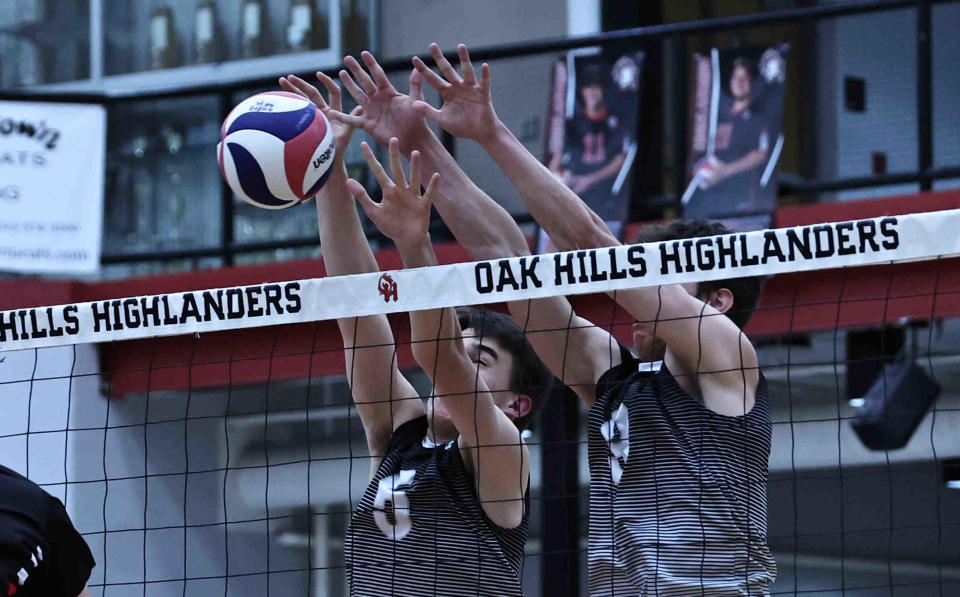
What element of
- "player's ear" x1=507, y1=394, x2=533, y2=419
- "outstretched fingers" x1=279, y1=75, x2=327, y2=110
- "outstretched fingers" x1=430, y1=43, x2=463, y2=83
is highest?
"outstretched fingers" x1=279, y1=75, x2=327, y2=110

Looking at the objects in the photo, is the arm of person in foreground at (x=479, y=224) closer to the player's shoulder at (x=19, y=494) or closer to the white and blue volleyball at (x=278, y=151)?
the white and blue volleyball at (x=278, y=151)

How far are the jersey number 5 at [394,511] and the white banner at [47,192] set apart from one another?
5304 mm

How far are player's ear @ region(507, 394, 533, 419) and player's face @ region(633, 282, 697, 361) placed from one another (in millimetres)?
330

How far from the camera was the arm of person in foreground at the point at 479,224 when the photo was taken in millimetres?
3785

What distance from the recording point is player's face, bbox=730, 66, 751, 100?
297 inches

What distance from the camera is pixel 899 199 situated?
23.4 ft

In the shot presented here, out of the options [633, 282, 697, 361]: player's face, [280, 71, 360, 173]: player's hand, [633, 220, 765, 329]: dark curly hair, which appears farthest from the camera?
[280, 71, 360, 173]: player's hand

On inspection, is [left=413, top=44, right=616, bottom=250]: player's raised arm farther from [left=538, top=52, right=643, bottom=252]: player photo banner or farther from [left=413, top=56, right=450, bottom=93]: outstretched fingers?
[left=538, top=52, right=643, bottom=252]: player photo banner

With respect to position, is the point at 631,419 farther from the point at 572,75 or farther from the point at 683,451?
the point at 572,75

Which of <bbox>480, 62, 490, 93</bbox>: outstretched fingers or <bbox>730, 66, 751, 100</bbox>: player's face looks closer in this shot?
<bbox>480, 62, 490, 93</bbox>: outstretched fingers

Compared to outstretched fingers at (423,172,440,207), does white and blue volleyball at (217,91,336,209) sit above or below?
above

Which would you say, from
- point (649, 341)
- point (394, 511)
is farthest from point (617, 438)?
point (394, 511)

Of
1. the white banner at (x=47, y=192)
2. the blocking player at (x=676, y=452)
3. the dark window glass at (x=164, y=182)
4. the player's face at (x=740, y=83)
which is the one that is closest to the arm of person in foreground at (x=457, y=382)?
the blocking player at (x=676, y=452)

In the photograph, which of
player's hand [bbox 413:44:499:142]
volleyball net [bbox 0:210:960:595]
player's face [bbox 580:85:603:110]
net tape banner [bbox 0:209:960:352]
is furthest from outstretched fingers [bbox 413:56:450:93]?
player's face [bbox 580:85:603:110]
